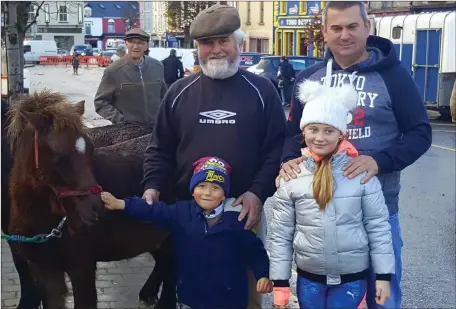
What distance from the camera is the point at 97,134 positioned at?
531 centimetres

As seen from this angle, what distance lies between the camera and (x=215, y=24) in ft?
11.9

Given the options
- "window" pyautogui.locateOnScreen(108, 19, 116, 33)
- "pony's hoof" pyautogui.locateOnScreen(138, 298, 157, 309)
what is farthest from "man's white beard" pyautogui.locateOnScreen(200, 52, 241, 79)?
"window" pyautogui.locateOnScreen(108, 19, 116, 33)

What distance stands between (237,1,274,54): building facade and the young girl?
104ft

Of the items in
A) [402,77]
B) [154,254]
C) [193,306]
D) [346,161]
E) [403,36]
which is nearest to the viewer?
[346,161]

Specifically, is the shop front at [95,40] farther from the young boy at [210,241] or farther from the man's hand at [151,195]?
the young boy at [210,241]

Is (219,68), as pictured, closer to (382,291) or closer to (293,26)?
(382,291)

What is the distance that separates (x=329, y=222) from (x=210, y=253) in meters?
0.75

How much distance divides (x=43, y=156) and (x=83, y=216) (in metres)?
0.43

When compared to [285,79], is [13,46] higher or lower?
higher

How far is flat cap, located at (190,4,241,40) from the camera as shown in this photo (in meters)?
3.62

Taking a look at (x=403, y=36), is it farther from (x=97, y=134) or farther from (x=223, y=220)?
(x=223, y=220)

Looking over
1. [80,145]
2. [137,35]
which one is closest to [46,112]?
[80,145]

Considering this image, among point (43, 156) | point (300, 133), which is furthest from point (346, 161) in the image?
point (43, 156)

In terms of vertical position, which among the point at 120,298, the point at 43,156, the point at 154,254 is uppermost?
the point at 43,156
